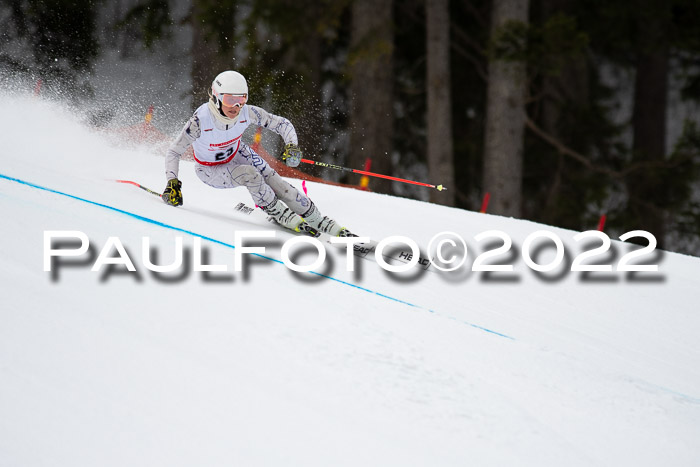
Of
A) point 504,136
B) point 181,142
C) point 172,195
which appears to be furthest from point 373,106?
point 172,195

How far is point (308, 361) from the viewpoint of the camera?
3.38 metres

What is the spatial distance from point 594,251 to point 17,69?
974 cm

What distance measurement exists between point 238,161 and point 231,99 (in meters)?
0.59

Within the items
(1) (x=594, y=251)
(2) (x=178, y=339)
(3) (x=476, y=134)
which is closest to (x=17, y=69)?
(3) (x=476, y=134)

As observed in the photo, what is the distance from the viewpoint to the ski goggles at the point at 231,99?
17.0 feet

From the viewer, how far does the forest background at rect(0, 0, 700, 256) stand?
35.6 ft

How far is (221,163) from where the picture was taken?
221 inches

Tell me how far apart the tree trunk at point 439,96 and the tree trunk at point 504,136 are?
733mm

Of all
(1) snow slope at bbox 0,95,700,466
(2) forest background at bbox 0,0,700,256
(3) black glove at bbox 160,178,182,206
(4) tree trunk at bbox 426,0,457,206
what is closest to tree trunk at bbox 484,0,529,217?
(2) forest background at bbox 0,0,700,256

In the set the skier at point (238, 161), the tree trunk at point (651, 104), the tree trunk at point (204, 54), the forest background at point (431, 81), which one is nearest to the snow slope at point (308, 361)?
the skier at point (238, 161)

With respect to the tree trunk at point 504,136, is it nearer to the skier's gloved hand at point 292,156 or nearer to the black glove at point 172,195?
the skier's gloved hand at point 292,156

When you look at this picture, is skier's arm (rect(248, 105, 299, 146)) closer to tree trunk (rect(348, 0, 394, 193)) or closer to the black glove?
the black glove

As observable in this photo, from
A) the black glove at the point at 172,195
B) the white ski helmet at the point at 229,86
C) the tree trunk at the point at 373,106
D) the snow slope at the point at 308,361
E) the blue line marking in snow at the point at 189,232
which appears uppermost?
the tree trunk at the point at 373,106

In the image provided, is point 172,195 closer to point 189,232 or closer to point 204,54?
point 189,232
